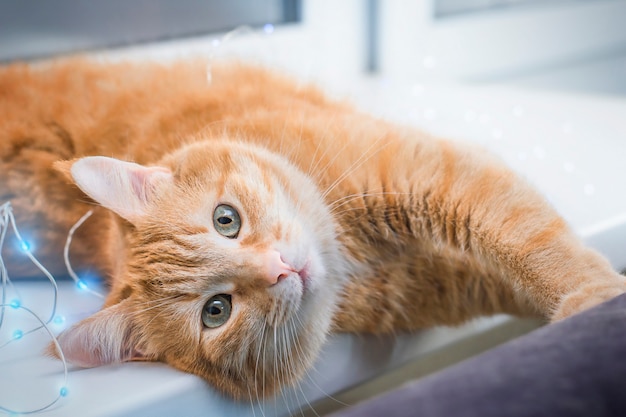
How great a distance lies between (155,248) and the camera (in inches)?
39.0

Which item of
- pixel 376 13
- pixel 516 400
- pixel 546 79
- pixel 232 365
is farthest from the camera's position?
pixel 546 79

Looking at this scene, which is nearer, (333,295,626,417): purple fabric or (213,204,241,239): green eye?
(333,295,626,417): purple fabric

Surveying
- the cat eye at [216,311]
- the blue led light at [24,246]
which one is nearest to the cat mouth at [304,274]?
the cat eye at [216,311]

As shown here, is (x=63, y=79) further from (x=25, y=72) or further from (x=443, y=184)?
(x=443, y=184)

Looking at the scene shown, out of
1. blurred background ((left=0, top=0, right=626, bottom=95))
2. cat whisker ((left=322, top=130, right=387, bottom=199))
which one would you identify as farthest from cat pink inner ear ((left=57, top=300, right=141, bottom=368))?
blurred background ((left=0, top=0, right=626, bottom=95))

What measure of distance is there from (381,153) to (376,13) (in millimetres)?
1329

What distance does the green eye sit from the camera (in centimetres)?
100

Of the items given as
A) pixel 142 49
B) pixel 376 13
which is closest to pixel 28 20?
pixel 142 49

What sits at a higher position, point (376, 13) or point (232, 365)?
point (376, 13)

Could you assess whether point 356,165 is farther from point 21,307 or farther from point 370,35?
point 370,35

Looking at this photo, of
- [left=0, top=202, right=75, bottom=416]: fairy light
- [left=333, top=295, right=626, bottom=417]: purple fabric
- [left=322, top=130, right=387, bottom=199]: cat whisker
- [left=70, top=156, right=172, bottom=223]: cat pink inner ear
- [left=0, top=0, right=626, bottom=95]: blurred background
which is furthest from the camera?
[left=0, top=0, right=626, bottom=95]: blurred background

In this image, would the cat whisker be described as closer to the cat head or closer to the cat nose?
the cat head

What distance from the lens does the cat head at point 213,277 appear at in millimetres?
921

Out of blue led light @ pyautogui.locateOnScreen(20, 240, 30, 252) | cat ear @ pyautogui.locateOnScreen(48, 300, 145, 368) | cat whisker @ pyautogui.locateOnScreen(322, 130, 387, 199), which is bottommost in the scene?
cat ear @ pyautogui.locateOnScreen(48, 300, 145, 368)
